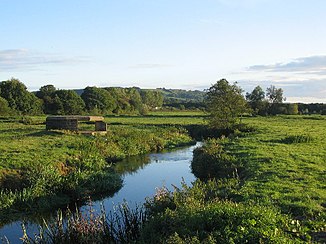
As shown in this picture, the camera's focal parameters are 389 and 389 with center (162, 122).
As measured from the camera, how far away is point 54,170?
21516mm

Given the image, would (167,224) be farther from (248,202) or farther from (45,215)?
(45,215)

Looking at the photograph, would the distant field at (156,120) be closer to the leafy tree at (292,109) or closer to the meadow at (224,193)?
→ the leafy tree at (292,109)

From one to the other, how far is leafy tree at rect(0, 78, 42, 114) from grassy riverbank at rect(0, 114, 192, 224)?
168ft

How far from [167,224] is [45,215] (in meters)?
8.18

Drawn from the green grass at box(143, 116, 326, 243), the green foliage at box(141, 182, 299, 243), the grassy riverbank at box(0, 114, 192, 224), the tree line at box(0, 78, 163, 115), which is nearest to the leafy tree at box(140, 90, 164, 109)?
the tree line at box(0, 78, 163, 115)

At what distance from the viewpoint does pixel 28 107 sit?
8319 centimetres

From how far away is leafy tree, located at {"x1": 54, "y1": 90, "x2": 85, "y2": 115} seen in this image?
84.6 metres

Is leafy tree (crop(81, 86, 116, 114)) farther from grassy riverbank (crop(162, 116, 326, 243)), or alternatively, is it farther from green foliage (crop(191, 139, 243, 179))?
grassy riverbank (crop(162, 116, 326, 243))

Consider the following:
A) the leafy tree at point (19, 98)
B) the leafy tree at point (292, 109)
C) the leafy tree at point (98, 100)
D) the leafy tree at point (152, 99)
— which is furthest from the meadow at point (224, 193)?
the leafy tree at point (152, 99)

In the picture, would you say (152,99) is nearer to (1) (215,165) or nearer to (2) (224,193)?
(1) (215,165)

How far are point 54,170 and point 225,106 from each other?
30660 millimetres

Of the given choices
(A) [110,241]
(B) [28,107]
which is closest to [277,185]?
(A) [110,241]

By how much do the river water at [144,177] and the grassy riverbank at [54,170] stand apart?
3.04ft

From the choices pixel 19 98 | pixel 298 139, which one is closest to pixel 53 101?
pixel 19 98
